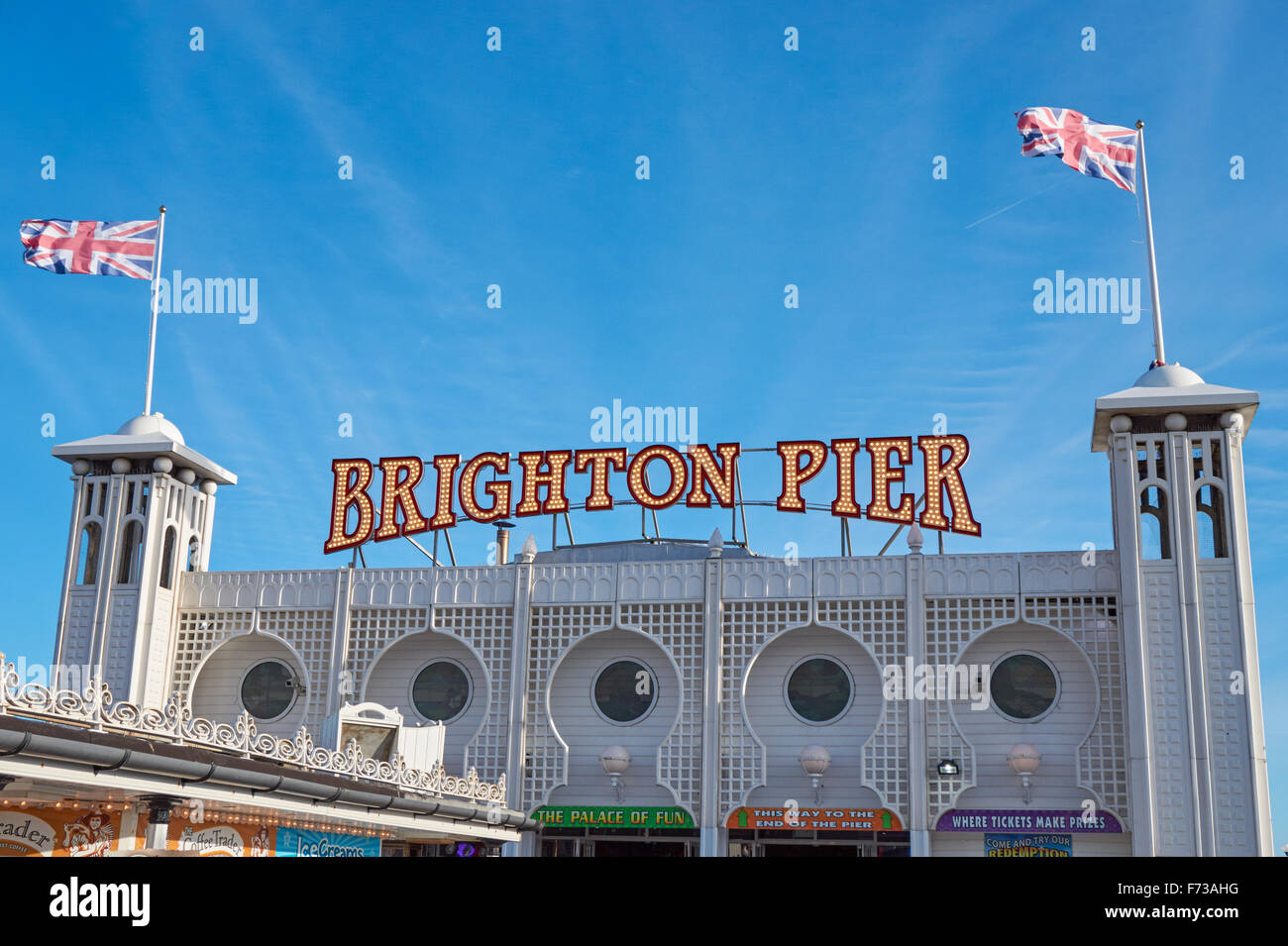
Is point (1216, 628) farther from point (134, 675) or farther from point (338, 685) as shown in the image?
point (134, 675)

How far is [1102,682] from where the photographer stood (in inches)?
1139

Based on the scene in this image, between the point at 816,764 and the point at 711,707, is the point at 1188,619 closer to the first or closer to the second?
the point at 816,764

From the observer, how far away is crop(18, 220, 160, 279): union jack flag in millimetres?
31188

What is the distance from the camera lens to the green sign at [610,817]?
30.1 metres

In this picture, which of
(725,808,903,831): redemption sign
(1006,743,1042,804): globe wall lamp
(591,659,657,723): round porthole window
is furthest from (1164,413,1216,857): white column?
(591,659,657,723): round porthole window

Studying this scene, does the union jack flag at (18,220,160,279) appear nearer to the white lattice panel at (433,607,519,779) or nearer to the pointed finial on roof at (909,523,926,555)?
the white lattice panel at (433,607,519,779)

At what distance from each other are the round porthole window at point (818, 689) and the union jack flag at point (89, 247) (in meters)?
20.0

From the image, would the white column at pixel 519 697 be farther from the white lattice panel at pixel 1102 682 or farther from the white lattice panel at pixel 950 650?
the white lattice panel at pixel 1102 682

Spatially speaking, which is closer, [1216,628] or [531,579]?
[1216,628]

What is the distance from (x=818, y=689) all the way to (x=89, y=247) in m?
22.0

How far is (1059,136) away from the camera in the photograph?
98.5 feet

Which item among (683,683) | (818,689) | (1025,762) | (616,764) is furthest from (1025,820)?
(616,764)
